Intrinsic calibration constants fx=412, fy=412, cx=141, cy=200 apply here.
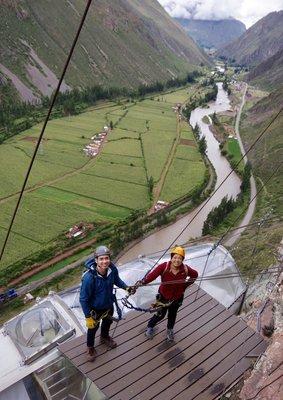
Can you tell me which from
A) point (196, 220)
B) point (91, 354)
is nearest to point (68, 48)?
point (196, 220)

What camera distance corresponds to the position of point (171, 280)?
337 inches

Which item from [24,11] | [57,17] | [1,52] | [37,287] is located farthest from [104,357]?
[57,17]

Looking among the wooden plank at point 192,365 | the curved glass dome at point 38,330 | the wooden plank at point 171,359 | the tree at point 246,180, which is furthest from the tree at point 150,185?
the wooden plank at point 192,365

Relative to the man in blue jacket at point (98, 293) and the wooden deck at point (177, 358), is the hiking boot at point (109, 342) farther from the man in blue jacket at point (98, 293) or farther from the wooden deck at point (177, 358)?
the wooden deck at point (177, 358)

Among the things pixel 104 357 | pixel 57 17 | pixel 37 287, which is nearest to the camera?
pixel 104 357

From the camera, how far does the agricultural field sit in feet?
132

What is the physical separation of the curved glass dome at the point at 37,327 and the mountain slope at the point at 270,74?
150m

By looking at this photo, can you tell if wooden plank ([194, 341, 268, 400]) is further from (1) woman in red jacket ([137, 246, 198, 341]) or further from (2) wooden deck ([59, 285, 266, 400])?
(1) woman in red jacket ([137, 246, 198, 341])

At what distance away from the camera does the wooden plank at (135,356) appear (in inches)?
308

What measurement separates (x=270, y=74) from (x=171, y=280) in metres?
173

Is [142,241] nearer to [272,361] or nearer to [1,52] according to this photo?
[272,361]

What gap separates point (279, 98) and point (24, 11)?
77100mm

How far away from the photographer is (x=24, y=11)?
118750 millimetres

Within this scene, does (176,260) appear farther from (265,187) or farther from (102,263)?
(265,187)
